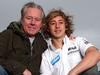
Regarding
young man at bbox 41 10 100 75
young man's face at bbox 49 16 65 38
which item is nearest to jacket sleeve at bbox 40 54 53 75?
young man at bbox 41 10 100 75

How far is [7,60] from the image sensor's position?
4977mm

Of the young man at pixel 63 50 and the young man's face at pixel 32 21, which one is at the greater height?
the young man's face at pixel 32 21

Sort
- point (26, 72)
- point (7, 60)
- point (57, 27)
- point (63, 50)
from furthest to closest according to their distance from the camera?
1. point (57, 27)
2. point (63, 50)
3. point (7, 60)
4. point (26, 72)

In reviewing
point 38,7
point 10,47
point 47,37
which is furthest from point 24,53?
point 38,7

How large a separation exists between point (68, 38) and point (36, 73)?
84 centimetres

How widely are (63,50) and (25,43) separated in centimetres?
66

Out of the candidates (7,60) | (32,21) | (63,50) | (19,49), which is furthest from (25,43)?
(63,50)

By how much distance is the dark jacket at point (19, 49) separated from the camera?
5.16m

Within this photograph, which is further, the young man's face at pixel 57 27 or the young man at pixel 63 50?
the young man's face at pixel 57 27

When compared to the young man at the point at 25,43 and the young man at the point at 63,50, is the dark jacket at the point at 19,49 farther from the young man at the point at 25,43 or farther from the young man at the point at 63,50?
the young man at the point at 63,50

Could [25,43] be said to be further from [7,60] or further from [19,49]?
[7,60]

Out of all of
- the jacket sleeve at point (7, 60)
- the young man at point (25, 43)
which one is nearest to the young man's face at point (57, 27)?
the young man at point (25, 43)

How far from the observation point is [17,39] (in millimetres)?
5371

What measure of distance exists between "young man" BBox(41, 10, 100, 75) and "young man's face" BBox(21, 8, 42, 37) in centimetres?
20
